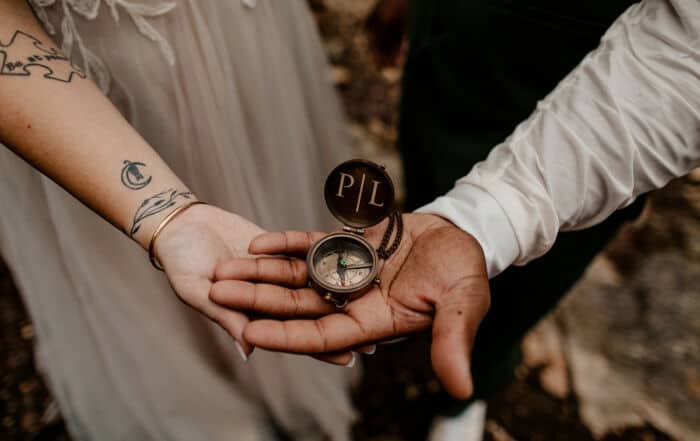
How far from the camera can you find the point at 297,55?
191cm

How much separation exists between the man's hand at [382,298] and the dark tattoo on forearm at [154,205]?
0.26 meters

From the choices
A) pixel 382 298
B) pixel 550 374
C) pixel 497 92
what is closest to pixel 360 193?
pixel 382 298

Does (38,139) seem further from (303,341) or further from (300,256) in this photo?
(303,341)

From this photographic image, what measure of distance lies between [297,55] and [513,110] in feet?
3.05

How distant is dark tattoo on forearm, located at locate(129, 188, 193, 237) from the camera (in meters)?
1.33

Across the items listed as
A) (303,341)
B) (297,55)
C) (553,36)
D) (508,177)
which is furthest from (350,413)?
(553,36)

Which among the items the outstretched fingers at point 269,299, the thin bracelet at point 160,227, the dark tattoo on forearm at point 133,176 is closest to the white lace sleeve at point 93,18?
the dark tattoo on forearm at point 133,176

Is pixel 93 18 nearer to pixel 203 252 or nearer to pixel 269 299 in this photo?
pixel 203 252

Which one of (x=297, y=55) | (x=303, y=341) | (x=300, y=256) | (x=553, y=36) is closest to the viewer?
(x=303, y=341)

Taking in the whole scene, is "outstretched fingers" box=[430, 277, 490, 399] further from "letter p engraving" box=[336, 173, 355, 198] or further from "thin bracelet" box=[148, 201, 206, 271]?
"thin bracelet" box=[148, 201, 206, 271]

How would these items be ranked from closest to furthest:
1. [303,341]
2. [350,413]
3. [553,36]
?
1. [303,341]
2. [553,36]
3. [350,413]

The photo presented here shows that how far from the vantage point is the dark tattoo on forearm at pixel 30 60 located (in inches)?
47.8

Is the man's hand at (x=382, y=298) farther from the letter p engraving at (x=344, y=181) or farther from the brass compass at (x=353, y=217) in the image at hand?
the letter p engraving at (x=344, y=181)

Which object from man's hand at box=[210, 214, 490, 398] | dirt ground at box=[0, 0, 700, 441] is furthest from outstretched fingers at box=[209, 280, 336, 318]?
dirt ground at box=[0, 0, 700, 441]
